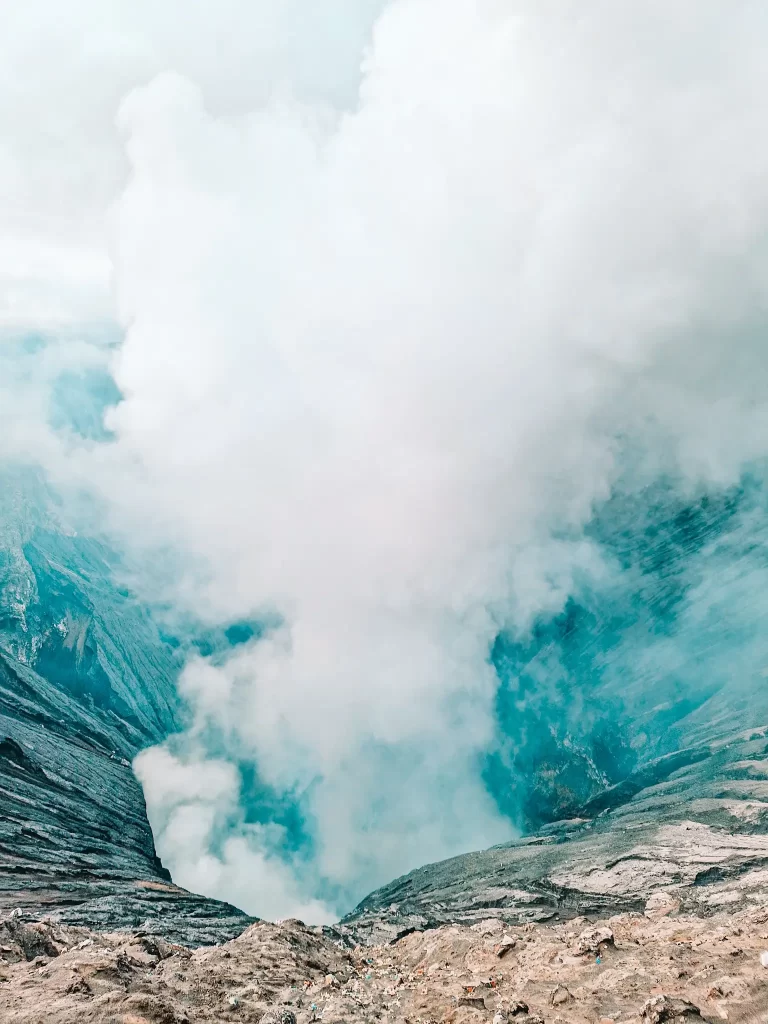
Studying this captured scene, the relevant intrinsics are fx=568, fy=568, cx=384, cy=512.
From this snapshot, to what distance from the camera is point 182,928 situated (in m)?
71.1

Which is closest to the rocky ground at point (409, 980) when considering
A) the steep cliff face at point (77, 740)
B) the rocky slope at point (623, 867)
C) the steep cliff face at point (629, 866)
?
the rocky slope at point (623, 867)

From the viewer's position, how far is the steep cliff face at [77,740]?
74.4m

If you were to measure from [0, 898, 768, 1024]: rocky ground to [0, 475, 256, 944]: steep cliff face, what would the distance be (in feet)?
151

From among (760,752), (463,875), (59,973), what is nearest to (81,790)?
(463,875)

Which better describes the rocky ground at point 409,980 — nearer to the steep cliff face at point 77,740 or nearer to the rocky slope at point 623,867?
the rocky slope at point 623,867

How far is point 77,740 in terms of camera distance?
126 meters

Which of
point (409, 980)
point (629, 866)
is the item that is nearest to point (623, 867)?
point (629, 866)

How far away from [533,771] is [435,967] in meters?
174

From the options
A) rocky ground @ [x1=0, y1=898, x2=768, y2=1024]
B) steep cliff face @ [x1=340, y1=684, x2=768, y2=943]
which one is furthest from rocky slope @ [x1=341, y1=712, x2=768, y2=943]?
rocky ground @ [x1=0, y1=898, x2=768, y2=1024]

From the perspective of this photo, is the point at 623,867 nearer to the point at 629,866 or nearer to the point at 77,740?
the point at 629,866

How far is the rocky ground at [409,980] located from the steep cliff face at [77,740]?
46.1 meters

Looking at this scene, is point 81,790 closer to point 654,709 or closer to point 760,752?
point 760,752

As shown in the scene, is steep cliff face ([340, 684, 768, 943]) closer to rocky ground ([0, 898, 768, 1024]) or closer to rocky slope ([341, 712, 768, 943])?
rocky slope ([341, 712, 768, 943])

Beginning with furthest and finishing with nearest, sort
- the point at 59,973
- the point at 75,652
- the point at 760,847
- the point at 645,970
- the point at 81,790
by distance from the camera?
the point at 75,652 < the point at 81,790 < the point at 760,847 < the point at 645,970 < the point at 59,973
